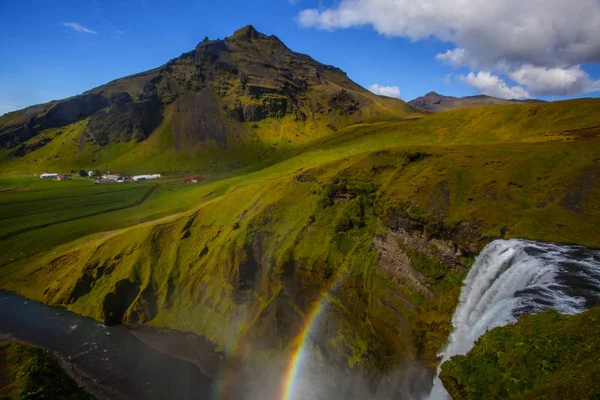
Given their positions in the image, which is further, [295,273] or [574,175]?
[295,273]

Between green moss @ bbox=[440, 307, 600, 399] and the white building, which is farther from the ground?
green moss @ bbox=[440, 307, 600, 399]

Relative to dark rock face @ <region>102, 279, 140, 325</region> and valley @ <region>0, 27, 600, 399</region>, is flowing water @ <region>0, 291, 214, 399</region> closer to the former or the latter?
dark rock face @ <region>102, 279, 140, 325</region>

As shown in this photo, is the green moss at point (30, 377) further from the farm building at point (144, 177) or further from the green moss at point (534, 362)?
the farm building at point (144, 177)

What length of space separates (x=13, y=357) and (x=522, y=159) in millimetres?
53730

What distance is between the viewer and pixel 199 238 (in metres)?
66.9

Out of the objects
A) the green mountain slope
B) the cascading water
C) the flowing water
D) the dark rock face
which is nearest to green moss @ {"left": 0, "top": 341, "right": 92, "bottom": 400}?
the flowing water

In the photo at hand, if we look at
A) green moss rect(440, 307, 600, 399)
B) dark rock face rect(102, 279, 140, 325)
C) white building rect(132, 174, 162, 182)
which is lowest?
dark rock face rect(102, 279, 140, 325)

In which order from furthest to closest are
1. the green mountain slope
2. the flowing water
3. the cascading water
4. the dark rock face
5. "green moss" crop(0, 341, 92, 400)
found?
the dark rock face, the flowing water, the green mountain slope, "green moss" crop(0, 341, 92, 400), the cascading water

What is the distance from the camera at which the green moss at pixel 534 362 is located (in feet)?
44.2

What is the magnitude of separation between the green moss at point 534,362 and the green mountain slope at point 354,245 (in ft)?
35.3

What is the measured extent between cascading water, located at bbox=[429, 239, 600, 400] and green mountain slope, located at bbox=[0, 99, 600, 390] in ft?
5.57

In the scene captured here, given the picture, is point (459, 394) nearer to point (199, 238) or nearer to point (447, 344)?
point (447, 344)

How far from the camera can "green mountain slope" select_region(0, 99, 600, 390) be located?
3188cm

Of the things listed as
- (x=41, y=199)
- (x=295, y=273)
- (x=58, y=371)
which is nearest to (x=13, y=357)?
(x=58, y=371)
